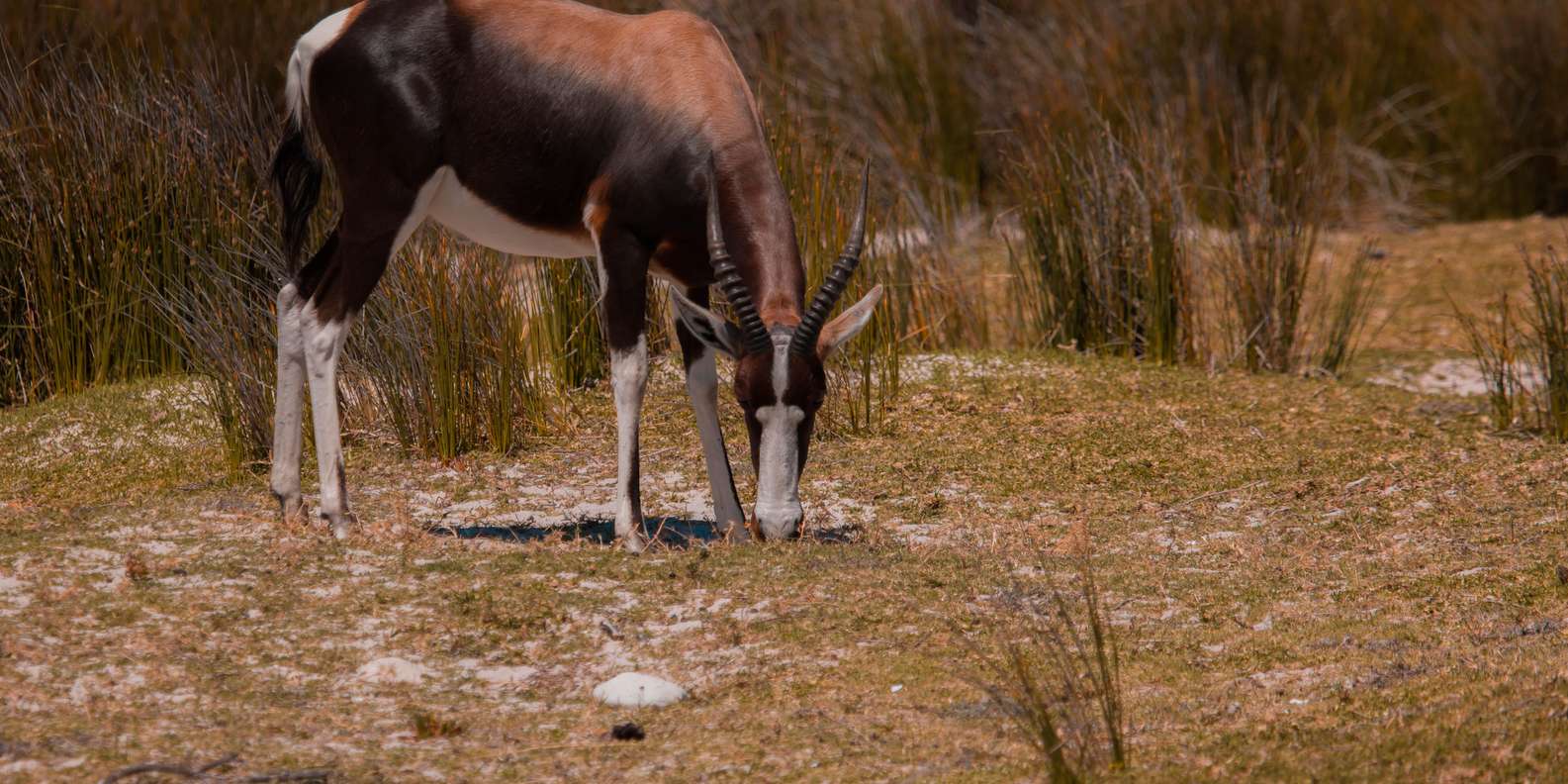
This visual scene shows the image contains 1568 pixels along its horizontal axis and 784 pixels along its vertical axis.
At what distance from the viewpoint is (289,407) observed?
20.4 feet

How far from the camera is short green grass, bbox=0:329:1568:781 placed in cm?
401

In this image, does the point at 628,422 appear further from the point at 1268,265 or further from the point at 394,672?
the point at 1268,265

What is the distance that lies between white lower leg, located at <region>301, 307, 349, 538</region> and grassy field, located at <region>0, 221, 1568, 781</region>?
0.46 ft

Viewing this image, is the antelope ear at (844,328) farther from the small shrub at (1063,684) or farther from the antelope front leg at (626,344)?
the small shrub at (1063,684)

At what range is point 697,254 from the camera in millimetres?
5938

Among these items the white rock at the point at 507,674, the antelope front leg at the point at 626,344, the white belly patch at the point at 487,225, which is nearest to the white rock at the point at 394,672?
the white rock at the point at 507,674

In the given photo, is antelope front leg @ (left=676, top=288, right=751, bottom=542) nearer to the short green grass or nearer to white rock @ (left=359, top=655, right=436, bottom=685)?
the short green grass

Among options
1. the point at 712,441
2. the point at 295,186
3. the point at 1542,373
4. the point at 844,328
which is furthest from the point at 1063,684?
the point at 1542,373

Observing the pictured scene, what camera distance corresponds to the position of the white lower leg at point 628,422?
19.3ft

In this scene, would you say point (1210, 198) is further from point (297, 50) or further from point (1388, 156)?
point (297, 50)

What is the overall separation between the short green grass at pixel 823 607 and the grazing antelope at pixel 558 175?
0.53m

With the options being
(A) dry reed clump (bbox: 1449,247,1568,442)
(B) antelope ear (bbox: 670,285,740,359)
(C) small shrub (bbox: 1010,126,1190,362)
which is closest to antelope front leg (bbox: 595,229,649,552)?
(B) antelope ear (bbox: 670,285,740,359)

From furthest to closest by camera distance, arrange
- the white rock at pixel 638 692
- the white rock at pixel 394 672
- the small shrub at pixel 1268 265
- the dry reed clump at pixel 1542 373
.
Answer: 1. the small shrub at pixel 1268 265
2. the dry reed clump at pixel 1542 373
3. the white rock at pixel 394 672
4. the white rock at pixel 638 692

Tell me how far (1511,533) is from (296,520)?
4073mm
